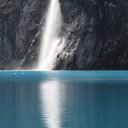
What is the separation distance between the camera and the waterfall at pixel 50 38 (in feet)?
347

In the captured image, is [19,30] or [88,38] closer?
[88,38]

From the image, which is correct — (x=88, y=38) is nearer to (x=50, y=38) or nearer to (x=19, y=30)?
(x=50, y=38)

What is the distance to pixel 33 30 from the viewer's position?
111125 millimetres

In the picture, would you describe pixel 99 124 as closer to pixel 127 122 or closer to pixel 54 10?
pixel 127 122

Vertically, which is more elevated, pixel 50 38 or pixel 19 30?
pixel 19 30

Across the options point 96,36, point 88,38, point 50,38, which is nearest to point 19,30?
point 50,38

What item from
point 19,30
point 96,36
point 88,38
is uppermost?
point 19,30

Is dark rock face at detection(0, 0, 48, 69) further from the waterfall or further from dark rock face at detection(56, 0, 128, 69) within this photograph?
Answer: dark rock face at detection(56, 0, 128, 69)

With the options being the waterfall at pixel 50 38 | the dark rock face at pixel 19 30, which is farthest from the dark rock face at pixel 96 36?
the dark rock face at pixel 19 30

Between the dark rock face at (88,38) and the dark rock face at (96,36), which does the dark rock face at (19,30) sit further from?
the dark rock face at (96,36)

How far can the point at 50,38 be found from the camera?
354 ft

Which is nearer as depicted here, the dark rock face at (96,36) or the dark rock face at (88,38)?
the dark rock face at (96,36)

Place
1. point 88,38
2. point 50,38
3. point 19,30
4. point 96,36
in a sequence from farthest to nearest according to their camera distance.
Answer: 1. point 19,30
2. point 50,38
3. point 88,38
4. point 96,36

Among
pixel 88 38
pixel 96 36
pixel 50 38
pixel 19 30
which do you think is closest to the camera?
pixel 96 36
